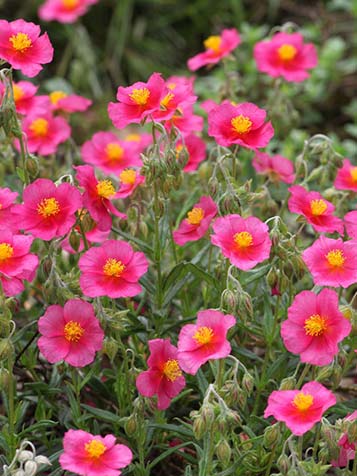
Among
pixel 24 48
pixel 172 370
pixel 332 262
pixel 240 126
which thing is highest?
pixel 24 48

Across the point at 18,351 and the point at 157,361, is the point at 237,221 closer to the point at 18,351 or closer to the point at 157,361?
the point at 157,361

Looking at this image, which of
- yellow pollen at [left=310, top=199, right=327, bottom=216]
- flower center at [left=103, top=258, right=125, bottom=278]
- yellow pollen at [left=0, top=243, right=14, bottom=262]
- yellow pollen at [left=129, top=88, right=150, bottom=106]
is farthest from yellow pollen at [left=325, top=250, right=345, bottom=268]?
→ yellow pollen at [left=0, top=243, right=14, bottom=262]

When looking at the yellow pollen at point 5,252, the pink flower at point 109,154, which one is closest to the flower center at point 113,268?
the yellow pollen at point 5,252

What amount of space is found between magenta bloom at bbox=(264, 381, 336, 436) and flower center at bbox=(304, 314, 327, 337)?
0.12 metres

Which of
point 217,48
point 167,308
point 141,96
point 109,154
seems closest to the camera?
point 141,96

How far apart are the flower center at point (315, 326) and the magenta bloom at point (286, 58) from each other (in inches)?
52.3

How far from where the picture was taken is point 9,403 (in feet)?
7.31

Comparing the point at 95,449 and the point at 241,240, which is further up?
the point at 241,240

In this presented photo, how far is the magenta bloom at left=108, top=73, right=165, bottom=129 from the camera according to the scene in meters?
2.36

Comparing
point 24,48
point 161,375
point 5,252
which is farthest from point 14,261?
point 24,48

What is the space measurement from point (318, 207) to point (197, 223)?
332 mm

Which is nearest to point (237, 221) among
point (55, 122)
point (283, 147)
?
point (55, 122)

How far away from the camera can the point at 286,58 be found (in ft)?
10.7

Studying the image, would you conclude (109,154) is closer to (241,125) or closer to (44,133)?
(44,133)
